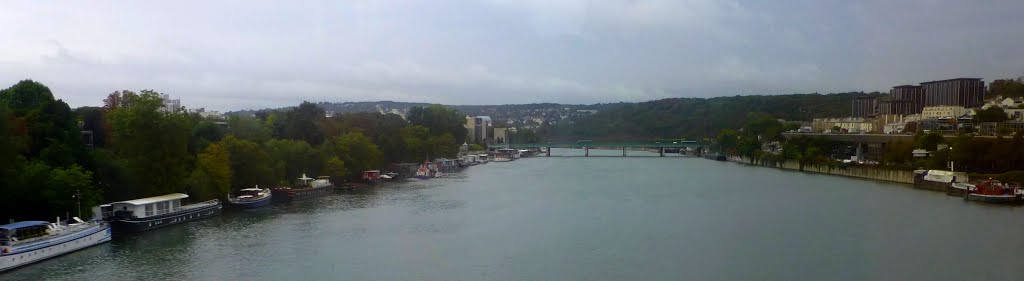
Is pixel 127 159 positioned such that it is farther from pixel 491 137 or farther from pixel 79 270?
pixel 491 137

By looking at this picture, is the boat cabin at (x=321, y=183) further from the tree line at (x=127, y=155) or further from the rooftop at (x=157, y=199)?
the rooftop at (x=157, y=199)

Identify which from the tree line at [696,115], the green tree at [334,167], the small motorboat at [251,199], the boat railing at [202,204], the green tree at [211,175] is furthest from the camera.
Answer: the tree line at [696,115]

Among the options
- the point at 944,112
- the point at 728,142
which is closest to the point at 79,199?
the point at 728,142

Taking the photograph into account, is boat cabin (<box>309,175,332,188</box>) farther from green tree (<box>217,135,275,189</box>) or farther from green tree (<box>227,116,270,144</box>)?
green tree (<box>217,135,275,189</box>)

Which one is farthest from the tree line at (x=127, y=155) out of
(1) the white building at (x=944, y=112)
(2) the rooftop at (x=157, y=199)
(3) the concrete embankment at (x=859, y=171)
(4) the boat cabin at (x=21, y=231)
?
(1) the white building at (x=944, y=112)

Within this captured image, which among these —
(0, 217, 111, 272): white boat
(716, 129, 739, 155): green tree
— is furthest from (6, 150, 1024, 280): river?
(716, 129, 739, 155): green tree

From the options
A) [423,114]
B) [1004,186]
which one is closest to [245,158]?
[1004,186]
